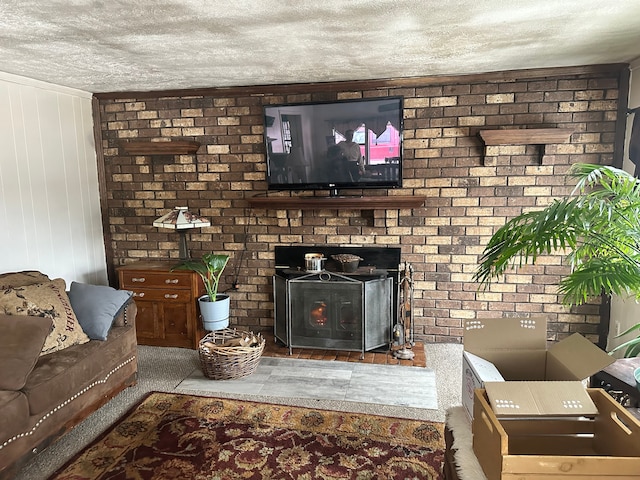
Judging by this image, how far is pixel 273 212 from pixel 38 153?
188 centimetres

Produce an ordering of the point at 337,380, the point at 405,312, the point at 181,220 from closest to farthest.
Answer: the point at 337,380 → the point at 181,220 → the point at 405,312

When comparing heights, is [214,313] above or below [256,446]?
above

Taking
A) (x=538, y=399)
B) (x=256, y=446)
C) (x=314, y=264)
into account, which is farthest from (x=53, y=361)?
(x=538, y=399)

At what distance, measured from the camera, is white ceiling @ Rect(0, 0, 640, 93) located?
201 cm

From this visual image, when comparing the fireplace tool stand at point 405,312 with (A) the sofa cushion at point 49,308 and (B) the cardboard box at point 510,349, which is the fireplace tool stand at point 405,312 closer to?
(B) the cardboard box at point 510,349

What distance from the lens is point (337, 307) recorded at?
3.51 m

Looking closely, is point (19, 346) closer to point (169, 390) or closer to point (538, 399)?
point (169, 390)

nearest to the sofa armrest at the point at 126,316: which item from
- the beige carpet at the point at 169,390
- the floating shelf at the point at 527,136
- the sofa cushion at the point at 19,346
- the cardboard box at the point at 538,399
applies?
the beige carpet at the point at 169,390

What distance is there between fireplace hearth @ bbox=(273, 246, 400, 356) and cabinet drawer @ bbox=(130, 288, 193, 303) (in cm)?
75

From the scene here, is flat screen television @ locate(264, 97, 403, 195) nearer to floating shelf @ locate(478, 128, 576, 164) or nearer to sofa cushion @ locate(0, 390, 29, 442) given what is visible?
floating shelf @ locate(478, 128, 576, 164)

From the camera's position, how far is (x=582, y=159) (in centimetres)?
336

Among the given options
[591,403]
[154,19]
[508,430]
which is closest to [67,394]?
[154,19]

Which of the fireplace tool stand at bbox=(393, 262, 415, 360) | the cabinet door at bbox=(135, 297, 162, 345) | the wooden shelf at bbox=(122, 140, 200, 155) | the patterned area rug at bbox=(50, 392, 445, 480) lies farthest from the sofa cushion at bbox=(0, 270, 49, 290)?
the fireplace tool stand at bbox=(393, 262, 415, 360)

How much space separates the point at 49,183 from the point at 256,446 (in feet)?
8.81
